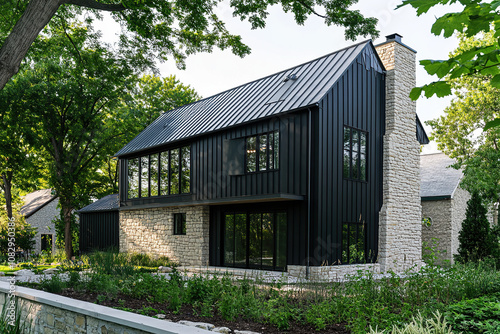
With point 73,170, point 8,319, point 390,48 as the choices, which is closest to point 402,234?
point 390,48

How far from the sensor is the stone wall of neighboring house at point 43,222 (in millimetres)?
32656

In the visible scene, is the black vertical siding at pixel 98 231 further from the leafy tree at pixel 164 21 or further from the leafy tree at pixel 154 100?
the leafy tree at pixel 164 21

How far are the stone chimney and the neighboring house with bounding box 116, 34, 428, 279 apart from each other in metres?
0.04

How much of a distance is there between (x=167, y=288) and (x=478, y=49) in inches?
247

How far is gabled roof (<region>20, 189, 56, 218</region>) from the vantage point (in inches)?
1289

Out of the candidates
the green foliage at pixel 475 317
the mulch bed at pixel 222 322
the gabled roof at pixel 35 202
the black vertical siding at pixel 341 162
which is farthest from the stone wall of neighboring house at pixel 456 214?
the gabled roof at pixel 35 202

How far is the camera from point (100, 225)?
24531 millimetres

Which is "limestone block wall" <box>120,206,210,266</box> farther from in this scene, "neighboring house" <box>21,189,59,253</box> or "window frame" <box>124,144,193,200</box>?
"neighboring house" <box>21,189,59,253</box>

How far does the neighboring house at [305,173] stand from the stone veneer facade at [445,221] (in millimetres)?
4267

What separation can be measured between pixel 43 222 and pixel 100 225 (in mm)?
11358

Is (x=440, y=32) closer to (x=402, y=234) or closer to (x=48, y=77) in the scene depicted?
(x=402, y=234)

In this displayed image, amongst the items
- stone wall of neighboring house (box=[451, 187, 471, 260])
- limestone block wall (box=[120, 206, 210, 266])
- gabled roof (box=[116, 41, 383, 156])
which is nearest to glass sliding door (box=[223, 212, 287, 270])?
limestone block wall (box=[120, 206, 210, 266])

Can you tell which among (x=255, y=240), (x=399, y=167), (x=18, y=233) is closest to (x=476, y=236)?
(x=399, y=167)

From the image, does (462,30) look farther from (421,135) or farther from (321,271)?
(421,135)
